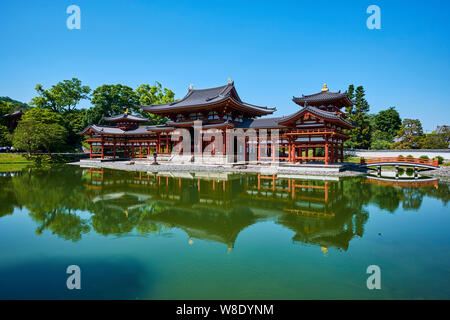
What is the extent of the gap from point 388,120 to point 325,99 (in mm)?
43156

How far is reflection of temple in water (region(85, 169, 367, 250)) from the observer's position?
265 inches

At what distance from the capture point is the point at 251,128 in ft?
82.7

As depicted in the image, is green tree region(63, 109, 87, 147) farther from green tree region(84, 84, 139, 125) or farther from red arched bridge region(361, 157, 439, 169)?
red arched bridge region(361, 157, 439, 169)

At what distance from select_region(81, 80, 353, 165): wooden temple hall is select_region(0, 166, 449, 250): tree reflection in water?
26.9ft

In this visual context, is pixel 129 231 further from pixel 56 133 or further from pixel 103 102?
pixel 103 102

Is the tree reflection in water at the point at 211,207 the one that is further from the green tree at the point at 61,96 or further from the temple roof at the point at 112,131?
the green tree at the point at 61,96

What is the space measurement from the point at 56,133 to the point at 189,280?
3955cm

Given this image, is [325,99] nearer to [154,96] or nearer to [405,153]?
[405,153]

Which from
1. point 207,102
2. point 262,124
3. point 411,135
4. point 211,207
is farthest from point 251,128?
point 411,135

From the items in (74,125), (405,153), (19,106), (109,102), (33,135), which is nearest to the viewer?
(405,153)

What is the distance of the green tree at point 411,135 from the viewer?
3212 centimetres

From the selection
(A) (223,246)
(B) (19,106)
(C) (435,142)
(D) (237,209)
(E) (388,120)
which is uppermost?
(B) (19,106)

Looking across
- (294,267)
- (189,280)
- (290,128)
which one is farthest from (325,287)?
(290,128)

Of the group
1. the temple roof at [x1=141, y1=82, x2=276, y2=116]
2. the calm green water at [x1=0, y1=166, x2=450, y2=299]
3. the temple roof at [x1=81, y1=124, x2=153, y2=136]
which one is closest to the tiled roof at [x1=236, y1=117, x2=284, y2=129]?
the temple roof at [x1=141, y1=82, x2=276, y2=116]
